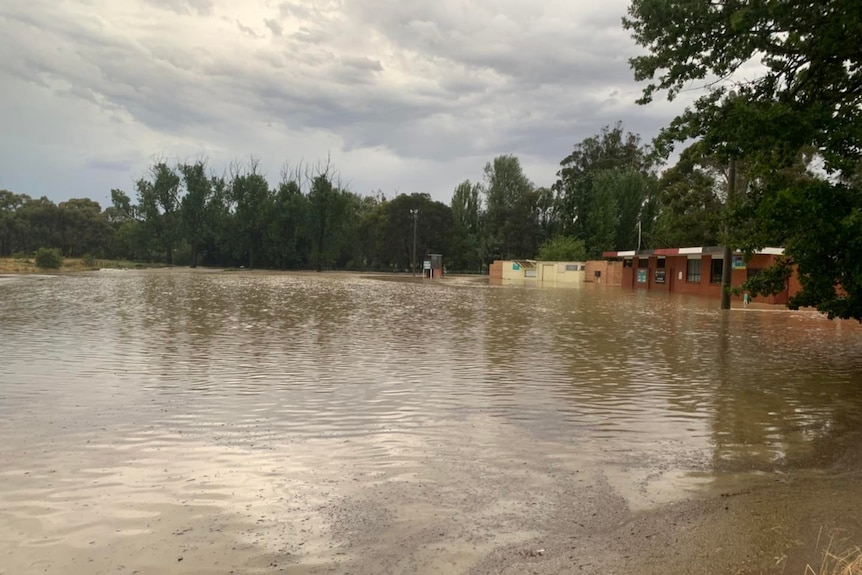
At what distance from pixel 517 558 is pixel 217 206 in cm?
9492

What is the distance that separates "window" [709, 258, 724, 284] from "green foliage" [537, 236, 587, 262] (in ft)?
93.1

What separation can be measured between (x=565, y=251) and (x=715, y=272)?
96.2ft

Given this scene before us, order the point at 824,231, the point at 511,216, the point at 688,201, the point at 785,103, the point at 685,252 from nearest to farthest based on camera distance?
the point at 824,231 → the point at 785,103 → the point at 685,252 → the point at 688,201 → the point at 511,216

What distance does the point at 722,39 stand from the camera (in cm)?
1309

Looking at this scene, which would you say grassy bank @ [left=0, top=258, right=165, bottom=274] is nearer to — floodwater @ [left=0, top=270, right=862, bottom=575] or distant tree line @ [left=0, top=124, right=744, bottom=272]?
distant tree line @ [left=0, top=124, right=744, bottom=272]

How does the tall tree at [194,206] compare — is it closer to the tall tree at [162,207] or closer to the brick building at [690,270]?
the tall tree at [162,207]

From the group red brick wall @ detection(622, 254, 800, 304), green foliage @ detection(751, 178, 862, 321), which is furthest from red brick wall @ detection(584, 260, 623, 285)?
green foliage @ detection(751, 178, 862, 321)

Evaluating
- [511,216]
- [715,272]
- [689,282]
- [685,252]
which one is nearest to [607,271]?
[689,282]

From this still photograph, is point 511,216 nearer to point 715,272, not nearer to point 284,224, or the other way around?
point 284,224

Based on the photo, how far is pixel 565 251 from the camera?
70938 mm

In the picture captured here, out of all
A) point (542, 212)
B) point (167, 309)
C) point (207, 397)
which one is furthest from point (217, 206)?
point (207, 397)

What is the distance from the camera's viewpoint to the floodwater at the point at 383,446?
4422 mm

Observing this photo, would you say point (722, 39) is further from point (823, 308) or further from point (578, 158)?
point (578, 158)

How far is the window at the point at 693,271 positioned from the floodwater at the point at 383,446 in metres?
30.7
